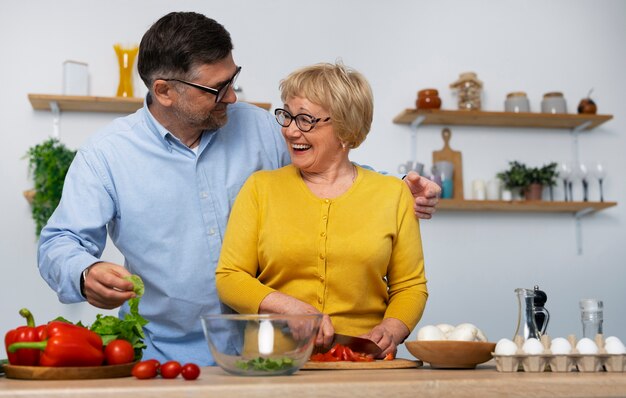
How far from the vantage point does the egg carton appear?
1.47m

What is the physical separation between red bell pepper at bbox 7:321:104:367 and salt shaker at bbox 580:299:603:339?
95 cm

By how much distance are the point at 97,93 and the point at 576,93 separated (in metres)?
2.73

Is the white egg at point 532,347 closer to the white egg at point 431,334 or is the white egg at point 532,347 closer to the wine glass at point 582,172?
the white egg at point 431,334

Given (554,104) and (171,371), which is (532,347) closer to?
(171,371)

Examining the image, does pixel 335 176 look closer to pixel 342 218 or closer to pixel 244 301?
pixel 342 218

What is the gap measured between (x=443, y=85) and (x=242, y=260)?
300 cm

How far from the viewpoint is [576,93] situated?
4824mm

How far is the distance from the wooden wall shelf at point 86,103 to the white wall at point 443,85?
0.20ft

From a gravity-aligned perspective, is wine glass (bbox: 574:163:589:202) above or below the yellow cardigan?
above

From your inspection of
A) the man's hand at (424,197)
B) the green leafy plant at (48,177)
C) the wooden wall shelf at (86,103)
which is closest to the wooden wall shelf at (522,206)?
the wooden wall shelf at (86,103)

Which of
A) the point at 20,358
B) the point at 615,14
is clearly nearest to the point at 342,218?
the point at 20,358

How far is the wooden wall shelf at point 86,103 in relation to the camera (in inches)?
163

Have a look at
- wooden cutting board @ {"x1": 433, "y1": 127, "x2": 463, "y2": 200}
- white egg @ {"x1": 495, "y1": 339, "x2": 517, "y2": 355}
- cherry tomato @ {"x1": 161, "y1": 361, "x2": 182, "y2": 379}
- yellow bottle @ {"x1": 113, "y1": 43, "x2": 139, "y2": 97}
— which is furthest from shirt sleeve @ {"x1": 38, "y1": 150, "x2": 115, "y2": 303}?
wooden cutting board @ {"x1": 433, "y1": 127, "x2": 463, "y2": 200}

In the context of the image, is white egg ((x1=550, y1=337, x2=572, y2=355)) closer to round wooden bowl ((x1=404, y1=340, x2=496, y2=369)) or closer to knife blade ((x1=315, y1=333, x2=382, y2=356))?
round wooden bowl ((x1=404, y1=340, x2=496, y2=369))
